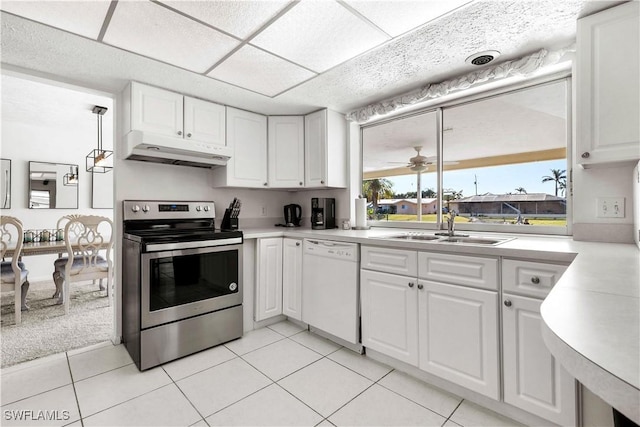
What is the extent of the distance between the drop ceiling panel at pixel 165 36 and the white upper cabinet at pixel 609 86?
1958mm

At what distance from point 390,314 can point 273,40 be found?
1.94m

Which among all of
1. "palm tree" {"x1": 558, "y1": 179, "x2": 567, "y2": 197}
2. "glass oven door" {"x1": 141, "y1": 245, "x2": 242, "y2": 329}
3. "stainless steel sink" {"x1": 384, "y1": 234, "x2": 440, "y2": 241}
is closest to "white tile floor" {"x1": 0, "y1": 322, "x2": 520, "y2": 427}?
"glass oven door" {"x1": 141, "y1": 245, "x2": 242, "y2": 329}

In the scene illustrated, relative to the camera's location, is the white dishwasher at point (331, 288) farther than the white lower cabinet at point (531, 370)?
Yes

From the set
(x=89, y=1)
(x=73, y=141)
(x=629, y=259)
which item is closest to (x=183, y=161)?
(x=89, y=1)

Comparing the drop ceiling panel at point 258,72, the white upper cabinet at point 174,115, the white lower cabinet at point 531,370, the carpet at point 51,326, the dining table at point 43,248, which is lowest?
the carpet at point 51,326

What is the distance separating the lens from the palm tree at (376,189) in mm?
3117

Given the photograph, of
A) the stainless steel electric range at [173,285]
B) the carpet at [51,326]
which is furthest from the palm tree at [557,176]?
the carpet at [51,326]

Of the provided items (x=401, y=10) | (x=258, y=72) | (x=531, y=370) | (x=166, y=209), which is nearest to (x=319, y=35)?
(x=401, y=10)

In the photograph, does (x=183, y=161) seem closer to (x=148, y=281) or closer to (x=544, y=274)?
(x=148, y=281)

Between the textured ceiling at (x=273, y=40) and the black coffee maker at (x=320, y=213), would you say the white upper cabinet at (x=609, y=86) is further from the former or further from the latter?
the black coffee maker at (x=320, y=213)

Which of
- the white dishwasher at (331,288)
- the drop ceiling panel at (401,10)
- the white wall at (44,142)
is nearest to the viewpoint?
the drop ceiling panel at (401,10)

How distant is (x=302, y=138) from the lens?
3.21 metres

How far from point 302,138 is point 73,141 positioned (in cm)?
415

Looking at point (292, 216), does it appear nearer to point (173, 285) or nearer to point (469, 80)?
point (173, 285)
